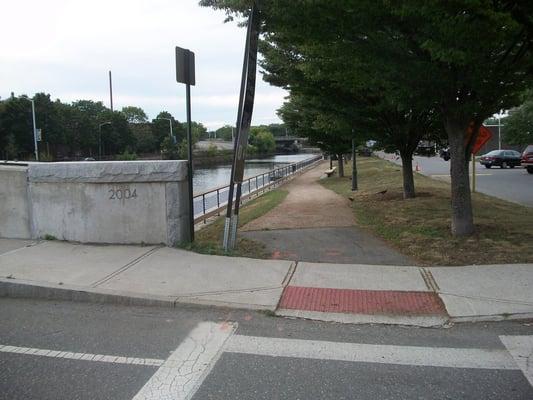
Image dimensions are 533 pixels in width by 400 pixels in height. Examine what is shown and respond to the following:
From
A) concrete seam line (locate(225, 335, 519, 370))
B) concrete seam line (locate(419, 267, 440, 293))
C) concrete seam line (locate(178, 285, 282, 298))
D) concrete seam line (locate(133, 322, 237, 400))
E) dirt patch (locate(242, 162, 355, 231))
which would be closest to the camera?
concrete seam line (locate(133, 322, 237, 400))

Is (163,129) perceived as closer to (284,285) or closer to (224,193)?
(224,193)

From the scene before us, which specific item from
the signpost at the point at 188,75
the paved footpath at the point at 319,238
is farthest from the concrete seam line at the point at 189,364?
the signpost at the point at 188,75

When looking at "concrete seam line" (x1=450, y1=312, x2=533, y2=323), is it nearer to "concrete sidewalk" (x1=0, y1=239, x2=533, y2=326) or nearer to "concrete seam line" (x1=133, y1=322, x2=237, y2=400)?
"concrete sidewalk" (x1=0, y1=239, x2=533, y2=326)

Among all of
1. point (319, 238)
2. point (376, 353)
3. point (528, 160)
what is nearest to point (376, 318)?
point (376, 353)

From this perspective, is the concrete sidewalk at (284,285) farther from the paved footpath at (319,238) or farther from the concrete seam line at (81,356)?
the concrete seam line at (81,356)

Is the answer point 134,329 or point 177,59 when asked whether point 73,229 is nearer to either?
point 177,59

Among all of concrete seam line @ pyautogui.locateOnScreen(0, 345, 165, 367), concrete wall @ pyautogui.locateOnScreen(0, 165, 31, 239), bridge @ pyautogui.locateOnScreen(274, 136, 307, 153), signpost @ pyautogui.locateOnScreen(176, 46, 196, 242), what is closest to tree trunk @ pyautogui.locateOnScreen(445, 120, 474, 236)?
signpost @ pyautogui.locateOnScreen(176, 46, 196, 242)

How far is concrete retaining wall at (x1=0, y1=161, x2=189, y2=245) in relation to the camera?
7.75m

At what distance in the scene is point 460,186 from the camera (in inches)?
324

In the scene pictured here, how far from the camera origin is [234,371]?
3.92 m

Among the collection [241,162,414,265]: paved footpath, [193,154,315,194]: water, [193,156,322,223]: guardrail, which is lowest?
[193,154,315,194]: water

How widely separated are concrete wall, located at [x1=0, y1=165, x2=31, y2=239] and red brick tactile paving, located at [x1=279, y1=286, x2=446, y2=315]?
4.89 meters

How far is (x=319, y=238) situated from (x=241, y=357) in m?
4.65

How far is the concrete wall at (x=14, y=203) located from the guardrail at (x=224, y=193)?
4590 millimetres
